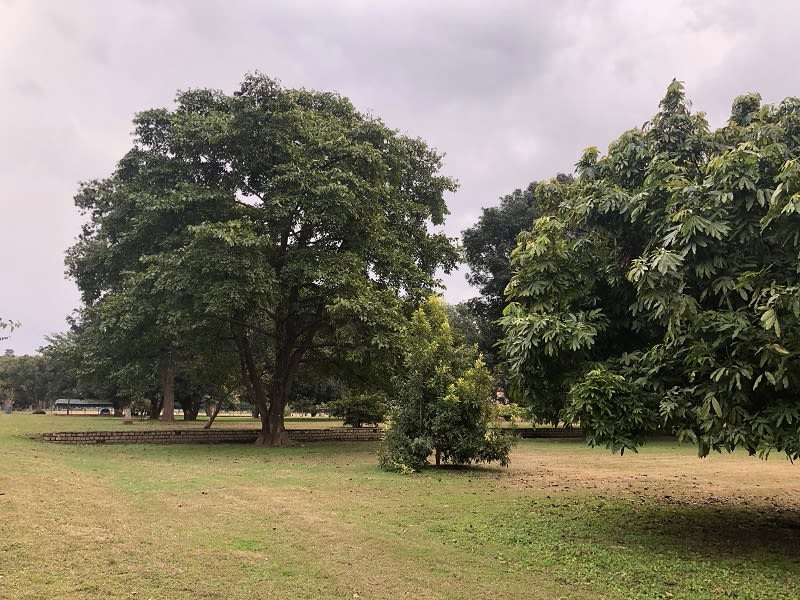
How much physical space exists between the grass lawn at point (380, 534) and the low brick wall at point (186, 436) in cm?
765

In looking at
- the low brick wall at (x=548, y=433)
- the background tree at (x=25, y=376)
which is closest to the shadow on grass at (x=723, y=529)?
the low brick wall at (x=548, y=433)

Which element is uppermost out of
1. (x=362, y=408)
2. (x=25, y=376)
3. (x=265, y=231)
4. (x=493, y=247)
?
(x=493, y=247)

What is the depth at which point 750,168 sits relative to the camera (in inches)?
265

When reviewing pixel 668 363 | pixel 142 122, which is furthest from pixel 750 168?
pixel 142 122

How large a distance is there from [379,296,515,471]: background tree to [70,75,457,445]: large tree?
2.84 metres

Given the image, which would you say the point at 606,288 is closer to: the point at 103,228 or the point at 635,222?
the point at 635,222

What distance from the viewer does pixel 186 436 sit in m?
24.9

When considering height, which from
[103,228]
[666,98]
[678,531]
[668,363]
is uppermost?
[103,228]

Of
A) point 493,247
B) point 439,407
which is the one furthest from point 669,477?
point 493,247

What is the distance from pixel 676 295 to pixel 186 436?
2255cm

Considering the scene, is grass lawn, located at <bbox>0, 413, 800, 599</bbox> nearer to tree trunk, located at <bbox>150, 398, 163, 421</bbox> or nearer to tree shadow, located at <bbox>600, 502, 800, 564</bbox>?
tree shadow, located at <bbox>600, 502, 800, 564</bbox>

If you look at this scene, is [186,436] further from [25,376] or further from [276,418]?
[25,376]

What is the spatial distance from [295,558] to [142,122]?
20.3 m

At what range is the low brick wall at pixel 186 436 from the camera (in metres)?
22.4
